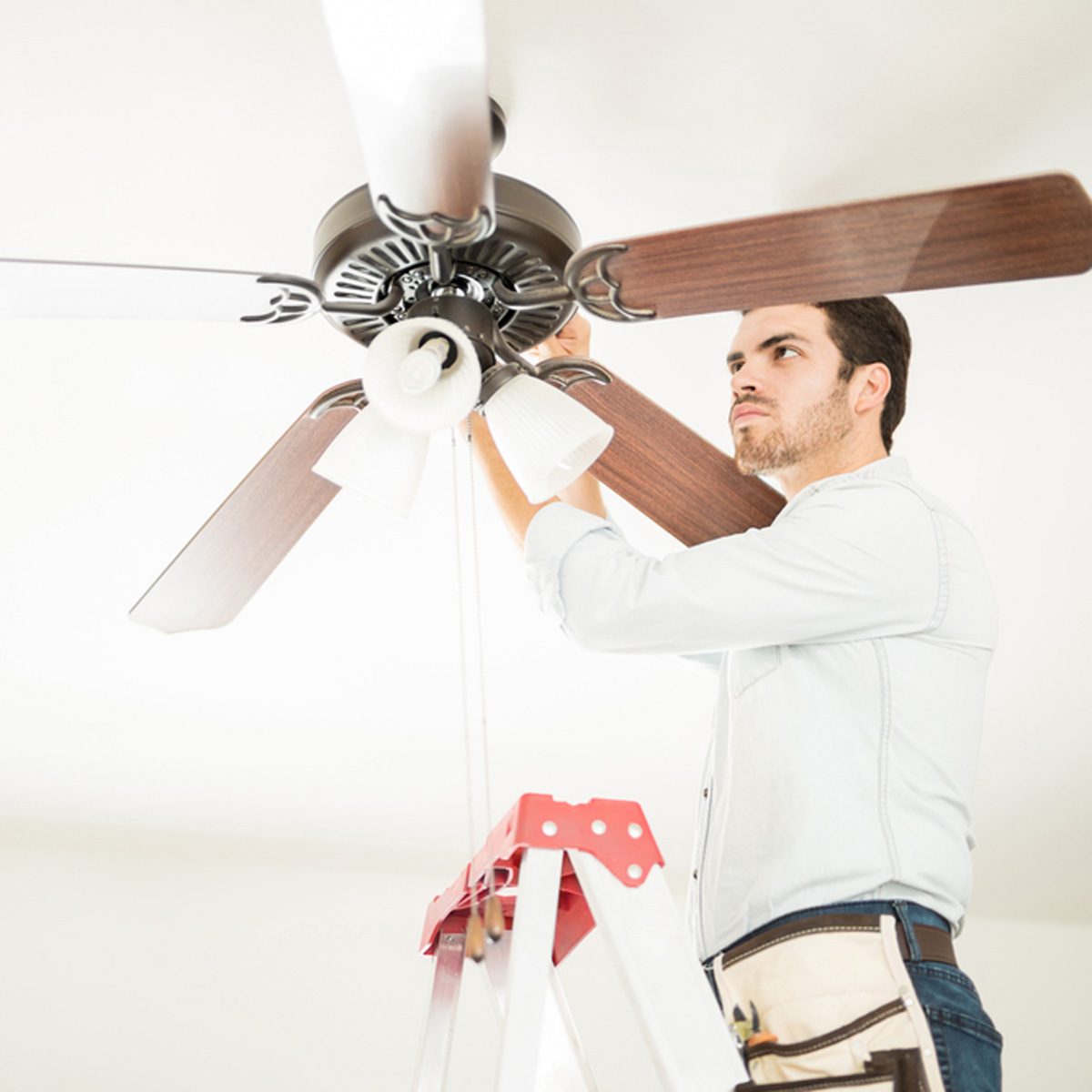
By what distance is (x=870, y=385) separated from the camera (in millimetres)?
1329

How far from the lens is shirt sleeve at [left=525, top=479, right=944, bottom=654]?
1055mm

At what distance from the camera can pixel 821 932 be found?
981mm

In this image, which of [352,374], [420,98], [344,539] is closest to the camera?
[420,98]

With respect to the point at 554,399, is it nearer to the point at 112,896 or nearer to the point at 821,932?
the point at 821,932

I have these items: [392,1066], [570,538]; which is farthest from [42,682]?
[570,538]

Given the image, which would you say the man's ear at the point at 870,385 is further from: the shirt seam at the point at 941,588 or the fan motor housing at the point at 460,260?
the fan motor housing at the point at 460,260

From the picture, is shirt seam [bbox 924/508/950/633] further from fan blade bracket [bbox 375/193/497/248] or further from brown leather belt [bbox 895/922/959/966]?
fan blade bracket [bbox 375/193/497/248]

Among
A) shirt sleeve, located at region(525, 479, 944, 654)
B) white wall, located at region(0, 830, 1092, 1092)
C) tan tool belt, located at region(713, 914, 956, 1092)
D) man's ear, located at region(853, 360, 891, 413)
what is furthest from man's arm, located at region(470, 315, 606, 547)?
white wall, located at region(0, 830, 1092, 1092)

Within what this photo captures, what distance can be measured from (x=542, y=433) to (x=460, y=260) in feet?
0.65

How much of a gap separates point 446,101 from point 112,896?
2.92 metres

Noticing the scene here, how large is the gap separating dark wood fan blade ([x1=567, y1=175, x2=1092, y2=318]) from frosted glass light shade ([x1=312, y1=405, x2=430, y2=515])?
0.22 m

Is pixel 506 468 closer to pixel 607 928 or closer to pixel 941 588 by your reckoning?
pixel 941 588

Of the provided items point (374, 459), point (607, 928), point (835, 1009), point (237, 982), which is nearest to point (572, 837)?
point (607, 928)

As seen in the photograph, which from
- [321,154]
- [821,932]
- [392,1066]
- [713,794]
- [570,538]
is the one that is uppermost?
Answer: [321,154]
